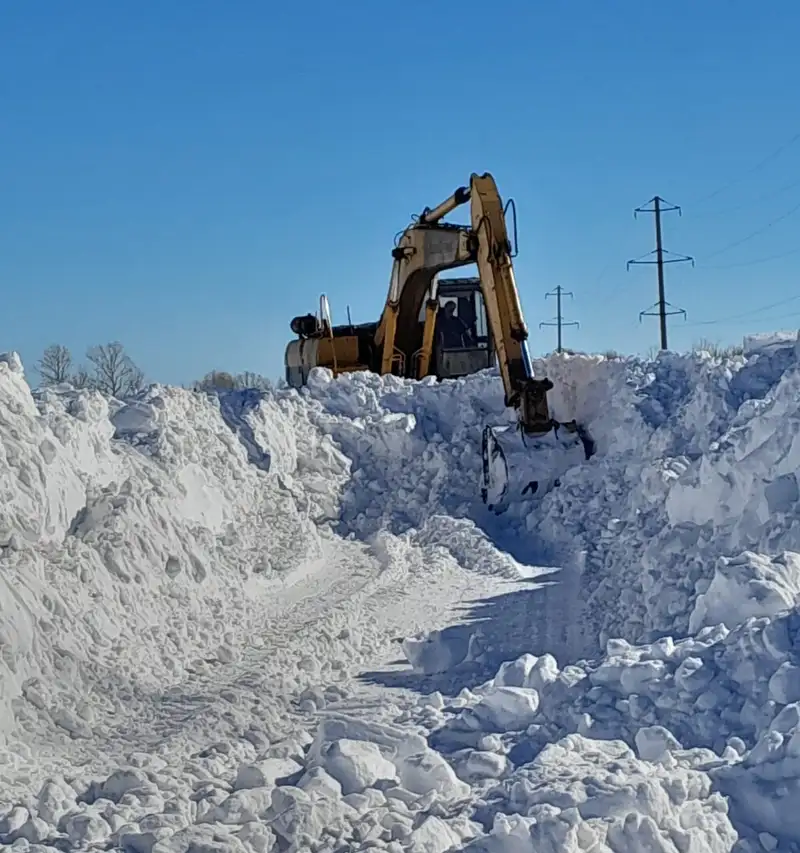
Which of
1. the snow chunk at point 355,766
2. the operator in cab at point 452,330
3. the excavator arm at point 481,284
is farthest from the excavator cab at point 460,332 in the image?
the snow chunk at point 355,766

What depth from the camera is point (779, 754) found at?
369 centimetres

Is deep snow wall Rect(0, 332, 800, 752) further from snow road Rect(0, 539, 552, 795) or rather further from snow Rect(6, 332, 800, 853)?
snow road Rect(0, 539, 552, 795)

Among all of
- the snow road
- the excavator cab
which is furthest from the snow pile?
the excavator cab

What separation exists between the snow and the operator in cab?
2.83 metres

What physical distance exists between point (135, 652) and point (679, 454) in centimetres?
649

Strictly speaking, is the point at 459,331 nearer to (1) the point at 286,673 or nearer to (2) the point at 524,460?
(2) the point at 524,460

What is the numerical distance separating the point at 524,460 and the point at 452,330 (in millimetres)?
5101

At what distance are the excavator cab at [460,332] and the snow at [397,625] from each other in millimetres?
2611

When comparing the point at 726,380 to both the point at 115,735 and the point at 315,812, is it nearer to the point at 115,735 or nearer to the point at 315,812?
the point at 115,735

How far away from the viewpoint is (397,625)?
763cm

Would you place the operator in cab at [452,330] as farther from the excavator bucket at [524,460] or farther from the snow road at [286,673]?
the snow road at [286,673]

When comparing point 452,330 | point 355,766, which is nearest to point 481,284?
point 452,330

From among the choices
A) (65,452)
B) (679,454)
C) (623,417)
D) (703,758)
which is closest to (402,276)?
(623,417)

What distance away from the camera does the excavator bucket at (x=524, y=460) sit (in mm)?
11734
